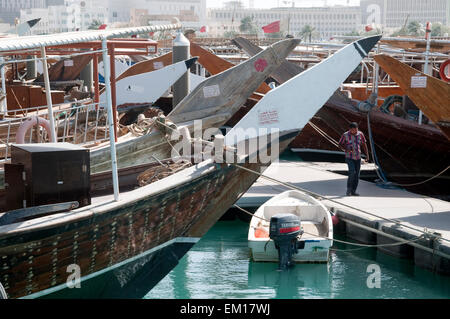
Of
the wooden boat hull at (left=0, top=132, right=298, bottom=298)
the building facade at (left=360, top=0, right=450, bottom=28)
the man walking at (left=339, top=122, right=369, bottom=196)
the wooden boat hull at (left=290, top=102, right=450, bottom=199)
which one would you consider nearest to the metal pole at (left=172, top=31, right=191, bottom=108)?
the wooden boat hull at (left=290, top=102, right=450, bottom=199)

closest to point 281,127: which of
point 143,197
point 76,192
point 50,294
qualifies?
point 143,197

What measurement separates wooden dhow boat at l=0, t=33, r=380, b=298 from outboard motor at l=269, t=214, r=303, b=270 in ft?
5.83

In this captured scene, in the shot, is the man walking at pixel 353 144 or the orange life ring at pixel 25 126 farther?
the man walking at pixel 353 144

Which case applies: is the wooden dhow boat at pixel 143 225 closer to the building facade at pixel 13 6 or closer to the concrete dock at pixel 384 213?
the concrete dock at pixel 384 213

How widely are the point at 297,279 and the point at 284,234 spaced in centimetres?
82

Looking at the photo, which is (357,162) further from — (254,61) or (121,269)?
(121,269)

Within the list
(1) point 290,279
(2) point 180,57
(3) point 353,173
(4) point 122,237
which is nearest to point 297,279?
(1) point 290,279

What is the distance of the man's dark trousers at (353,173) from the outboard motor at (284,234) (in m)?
2.29

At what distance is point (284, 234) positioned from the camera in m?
10.1

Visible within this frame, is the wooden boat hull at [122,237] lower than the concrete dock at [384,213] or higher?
higher

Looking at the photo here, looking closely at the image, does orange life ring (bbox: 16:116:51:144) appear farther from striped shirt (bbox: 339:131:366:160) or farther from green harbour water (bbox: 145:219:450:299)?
striped shirt (bbox: 339:131:366:160)

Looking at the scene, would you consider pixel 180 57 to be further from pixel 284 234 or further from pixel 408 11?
pixel 408 11

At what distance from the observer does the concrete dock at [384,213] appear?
10.1 metres

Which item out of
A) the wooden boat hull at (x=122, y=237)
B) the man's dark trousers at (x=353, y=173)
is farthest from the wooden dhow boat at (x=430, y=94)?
the wooden boat hull at (x=122, y=237)
